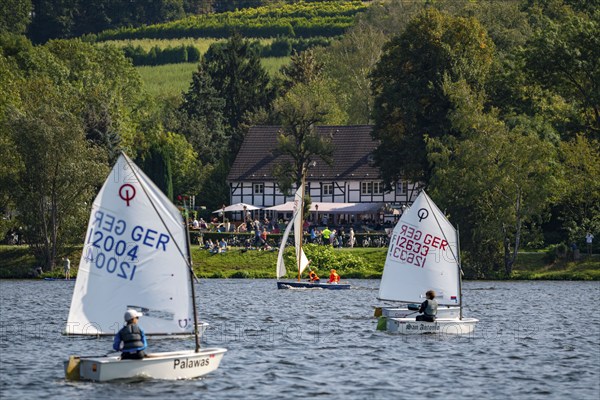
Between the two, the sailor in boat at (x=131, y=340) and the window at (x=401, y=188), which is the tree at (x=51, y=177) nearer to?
the window at (x=401, y=188)

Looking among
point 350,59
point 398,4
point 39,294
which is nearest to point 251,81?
point 350,59

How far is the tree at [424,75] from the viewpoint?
340 feet

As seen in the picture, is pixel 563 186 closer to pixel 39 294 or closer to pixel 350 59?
pixel 39 294

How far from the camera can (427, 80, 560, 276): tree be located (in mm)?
91812

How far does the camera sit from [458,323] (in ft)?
170

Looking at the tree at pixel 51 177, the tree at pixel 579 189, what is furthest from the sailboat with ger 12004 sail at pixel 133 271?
the tree at pixel 579 189

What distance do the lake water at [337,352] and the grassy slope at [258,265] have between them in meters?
17.8

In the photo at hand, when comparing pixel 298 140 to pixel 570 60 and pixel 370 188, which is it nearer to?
pixel 370 188

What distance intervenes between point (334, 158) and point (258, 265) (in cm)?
3615

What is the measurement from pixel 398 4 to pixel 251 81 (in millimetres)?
30993

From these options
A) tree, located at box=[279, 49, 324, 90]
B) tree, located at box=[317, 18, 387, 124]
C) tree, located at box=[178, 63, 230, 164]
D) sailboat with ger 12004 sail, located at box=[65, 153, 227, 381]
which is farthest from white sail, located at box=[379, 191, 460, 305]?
tree, located at box=[279, 49, 324, 90]

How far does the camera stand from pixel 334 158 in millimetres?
132000

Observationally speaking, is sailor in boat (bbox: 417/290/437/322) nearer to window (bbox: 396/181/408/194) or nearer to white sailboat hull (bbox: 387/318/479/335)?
white sailboat hull (bbox: 387/318/479/335)

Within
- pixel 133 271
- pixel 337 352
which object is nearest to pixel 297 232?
pixel 337 352
